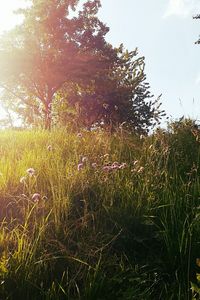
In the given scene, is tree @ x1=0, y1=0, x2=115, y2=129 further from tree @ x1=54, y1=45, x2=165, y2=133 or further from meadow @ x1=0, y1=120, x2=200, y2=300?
meadow @ x1=0, y1=120, x2=200, y2=300

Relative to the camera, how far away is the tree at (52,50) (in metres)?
25.6

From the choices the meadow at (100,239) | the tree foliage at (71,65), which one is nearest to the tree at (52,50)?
the tree foliage at (71,65)

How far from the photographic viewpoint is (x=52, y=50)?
2611 centimetres

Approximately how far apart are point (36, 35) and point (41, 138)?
2092 cm

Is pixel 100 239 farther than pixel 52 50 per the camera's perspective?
No

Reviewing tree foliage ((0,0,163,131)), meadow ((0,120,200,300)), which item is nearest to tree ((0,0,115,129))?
tree foliage ((0,0,163,131))

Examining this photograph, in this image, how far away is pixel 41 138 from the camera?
7547mm

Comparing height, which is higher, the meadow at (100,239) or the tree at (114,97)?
the tree at (114,97)

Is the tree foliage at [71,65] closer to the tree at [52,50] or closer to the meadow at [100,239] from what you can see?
the tree at [52,50]

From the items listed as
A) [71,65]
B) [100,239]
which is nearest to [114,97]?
[71,65]

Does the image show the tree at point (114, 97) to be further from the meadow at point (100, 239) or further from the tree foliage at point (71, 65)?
the meadow at point (100, 239)

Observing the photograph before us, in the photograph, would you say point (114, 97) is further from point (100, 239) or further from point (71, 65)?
point (100, 239)

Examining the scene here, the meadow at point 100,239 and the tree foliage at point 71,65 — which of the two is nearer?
the meadow at point 100,239

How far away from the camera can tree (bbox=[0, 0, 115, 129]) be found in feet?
84.1
